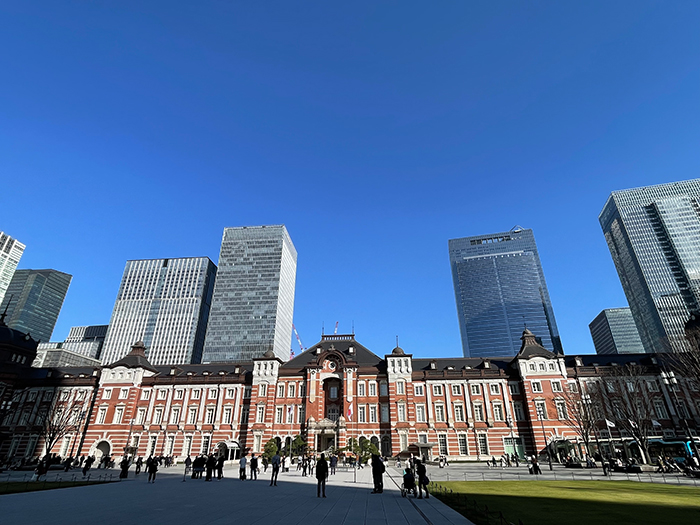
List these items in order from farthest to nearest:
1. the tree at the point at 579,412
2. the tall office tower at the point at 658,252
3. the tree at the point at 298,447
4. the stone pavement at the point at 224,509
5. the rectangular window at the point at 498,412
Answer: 1. the tall office tower at the point at 658,252
2. the rectangular window at the point at 498,412
3. the tree at the point at 298,447
4. the tree at the point at 579,412
5. the stone pavement at the point at 224,509

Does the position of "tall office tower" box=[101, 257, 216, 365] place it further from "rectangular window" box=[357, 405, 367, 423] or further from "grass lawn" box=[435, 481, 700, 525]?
"grass lawn" box=[435, 481, 700, 525]

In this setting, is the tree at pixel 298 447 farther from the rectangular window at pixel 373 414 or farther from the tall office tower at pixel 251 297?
the tall office tower at pixel 251 297

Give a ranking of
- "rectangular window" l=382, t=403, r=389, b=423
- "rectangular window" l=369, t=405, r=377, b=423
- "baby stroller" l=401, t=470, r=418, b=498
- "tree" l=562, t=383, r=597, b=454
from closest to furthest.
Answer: "baby stroller" l=401, t=470, r=418, b=498
"tree" l=562, t=383, r=597, b=454
"rectangular window" l=382, t=403, r=389, b=423
"rectangular window" l=369, t=405, r=377, b=423

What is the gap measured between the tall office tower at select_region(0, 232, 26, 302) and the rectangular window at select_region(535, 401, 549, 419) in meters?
214

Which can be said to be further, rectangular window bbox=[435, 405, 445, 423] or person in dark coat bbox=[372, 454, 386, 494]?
rectangular window bbox=[435, 405, 445, 423]

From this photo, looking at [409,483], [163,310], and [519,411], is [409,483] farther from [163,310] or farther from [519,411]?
[163,310]

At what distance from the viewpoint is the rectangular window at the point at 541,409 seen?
55.4m

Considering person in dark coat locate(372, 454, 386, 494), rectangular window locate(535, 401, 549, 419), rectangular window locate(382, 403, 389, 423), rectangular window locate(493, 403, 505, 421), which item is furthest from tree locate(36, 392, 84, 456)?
rectangular window locate(535, 401, 549, 419)

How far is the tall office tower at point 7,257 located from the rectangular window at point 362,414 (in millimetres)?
189997

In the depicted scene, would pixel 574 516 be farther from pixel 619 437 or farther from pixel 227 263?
pixel 227 263

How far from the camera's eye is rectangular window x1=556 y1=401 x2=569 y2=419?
55188 millimetres

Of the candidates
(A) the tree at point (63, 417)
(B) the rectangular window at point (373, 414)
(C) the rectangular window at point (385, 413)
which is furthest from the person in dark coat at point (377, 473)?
(A) the tree at point (63, 417)

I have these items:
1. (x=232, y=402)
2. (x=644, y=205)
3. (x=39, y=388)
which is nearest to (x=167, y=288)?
(x=39, y=388)

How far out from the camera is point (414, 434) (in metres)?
56.6
